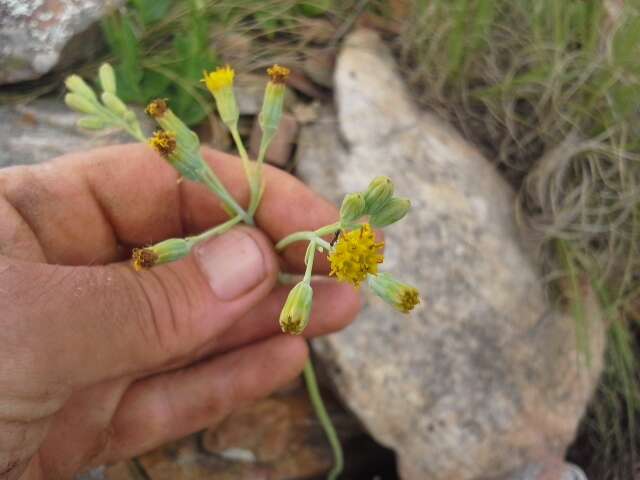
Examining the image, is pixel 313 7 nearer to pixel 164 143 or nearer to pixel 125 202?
pixel 125 202

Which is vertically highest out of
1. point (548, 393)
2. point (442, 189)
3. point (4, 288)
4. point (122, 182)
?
point (4, 288)

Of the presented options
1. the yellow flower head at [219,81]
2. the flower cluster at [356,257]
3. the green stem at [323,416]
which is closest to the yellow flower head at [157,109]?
the yellow flower head at [219,81]

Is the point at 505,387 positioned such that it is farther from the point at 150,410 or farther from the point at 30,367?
the point at 30,367

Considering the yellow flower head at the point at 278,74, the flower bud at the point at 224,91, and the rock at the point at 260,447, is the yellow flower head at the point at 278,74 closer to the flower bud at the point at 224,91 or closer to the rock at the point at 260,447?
the flower bud at the point at 224,91

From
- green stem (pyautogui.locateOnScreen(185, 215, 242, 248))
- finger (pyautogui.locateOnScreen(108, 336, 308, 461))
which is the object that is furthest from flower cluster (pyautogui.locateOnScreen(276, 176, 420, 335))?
finger (pyautogui.locateOnScreen(108, 336, 308, 461))

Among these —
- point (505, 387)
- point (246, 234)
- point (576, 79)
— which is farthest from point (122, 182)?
point (576, 79)

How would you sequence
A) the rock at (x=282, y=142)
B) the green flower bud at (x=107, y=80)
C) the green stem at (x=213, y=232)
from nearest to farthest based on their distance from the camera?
the green stem at (x=213, y=232), the green flower bud at (x=107, y=80), the rock at (x=282, y=142)
